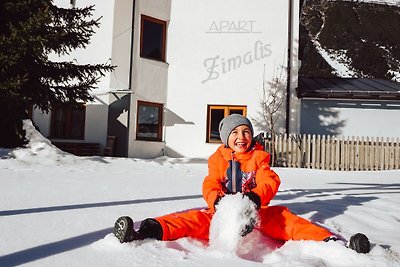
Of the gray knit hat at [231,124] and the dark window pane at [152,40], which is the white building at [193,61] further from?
the gray knit hat at [231,124]

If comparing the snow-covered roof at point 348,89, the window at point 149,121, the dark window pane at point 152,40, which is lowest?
the window at point 149,121

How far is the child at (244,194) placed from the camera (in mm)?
2248

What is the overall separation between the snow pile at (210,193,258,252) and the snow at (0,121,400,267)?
0.01 m

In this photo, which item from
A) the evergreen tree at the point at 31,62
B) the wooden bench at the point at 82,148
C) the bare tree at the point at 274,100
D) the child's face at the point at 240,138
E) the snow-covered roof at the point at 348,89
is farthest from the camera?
the snow-covered roof at the point at 348,89

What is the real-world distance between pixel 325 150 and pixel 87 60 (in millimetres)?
8917

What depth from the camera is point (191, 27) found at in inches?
521

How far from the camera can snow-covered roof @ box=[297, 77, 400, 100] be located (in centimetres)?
1307

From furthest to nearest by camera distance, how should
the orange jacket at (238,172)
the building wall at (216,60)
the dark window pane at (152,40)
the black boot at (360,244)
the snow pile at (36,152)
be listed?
the building wall at (216,60), the dark window pane at (152,40), the snow pile at (36,152), the orange jacket at (238,172), the black boot at (360,244)

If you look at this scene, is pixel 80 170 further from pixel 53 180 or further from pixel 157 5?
pixel 157 5

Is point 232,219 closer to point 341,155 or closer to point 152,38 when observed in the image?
point 341,155

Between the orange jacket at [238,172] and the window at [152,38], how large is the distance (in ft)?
34.2

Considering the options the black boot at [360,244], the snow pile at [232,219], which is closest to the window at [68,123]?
the snow pile at [232,219]

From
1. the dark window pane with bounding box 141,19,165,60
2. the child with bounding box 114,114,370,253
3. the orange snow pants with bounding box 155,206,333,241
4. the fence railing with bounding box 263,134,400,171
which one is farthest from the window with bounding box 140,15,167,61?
the orange snow pants with bounding box 155,206,333,241

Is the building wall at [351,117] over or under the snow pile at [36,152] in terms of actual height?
over
